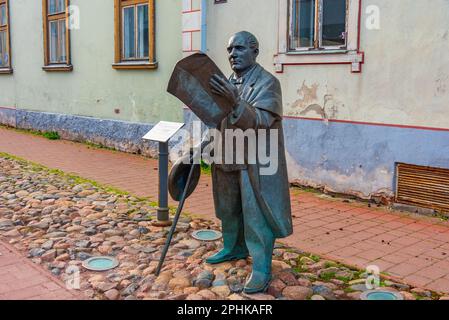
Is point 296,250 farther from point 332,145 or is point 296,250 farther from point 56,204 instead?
point 56,204

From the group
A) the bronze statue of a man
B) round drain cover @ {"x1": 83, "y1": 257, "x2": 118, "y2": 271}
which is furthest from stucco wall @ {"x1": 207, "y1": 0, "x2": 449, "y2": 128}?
round drain cover @ {"x1": 83, "y1": 257, "x2": 118, "y2": 271}

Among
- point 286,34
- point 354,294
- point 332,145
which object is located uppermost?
point 286,34

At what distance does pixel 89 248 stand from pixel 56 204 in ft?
5.32

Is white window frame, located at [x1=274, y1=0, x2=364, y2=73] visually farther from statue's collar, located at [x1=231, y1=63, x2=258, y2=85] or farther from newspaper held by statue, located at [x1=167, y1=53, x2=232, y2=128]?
newspaper held by statue, located at [x1=167, y1=53, x2=232, y2=128]

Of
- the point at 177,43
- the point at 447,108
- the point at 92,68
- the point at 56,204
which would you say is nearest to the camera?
the point at 447,108

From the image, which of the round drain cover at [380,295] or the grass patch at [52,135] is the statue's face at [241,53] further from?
the grass patch at [52,135]

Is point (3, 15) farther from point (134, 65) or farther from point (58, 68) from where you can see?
point (134, 65)

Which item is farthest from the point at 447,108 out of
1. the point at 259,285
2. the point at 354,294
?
the point at 259,285

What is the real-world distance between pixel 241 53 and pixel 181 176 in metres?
1.04

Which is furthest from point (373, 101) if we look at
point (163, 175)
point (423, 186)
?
point (163, 175)

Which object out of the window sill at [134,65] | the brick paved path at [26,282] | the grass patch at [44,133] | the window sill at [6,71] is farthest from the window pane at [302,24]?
the window sill at [6,71]

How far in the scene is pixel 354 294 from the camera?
3.51 m

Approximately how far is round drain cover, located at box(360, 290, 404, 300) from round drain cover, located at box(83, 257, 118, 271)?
1.85m

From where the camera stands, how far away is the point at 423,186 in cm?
562
